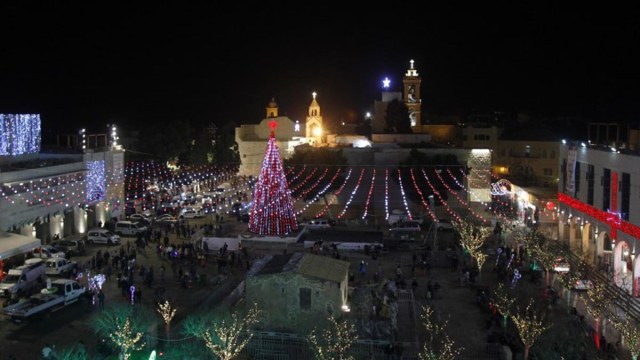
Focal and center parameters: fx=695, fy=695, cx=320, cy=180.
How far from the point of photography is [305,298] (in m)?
17.6

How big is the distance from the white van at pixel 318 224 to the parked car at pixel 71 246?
1064 centimetres

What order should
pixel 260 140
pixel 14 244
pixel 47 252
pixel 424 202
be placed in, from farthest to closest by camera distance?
pixel 260 140, pixel 424 202, pixel 47 252, pixel 14 244

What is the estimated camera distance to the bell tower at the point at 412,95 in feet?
194

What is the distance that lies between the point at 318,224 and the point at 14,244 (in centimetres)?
1497

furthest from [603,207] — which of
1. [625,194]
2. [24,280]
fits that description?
[24,280]

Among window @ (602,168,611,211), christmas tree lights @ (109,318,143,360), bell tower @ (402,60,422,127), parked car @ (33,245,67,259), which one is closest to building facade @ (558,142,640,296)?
Result: window @ (602,168,611,211)

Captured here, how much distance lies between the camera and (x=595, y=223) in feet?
84.2

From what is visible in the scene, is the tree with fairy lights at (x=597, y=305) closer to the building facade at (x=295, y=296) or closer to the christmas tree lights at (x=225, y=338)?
the building facade at (x=295, y=296)

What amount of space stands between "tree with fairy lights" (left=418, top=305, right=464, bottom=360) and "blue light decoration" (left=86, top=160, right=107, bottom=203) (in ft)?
62.6

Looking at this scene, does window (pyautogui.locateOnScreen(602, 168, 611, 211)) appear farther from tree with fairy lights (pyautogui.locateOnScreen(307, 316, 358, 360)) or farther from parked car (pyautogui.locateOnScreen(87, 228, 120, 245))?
parked car (pyautogui.locateOnScreen(87, 228, 120, 245))

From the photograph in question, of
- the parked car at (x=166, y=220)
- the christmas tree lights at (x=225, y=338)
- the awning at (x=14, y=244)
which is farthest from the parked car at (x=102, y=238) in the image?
the christmas tree lights at (x=225, y=338)

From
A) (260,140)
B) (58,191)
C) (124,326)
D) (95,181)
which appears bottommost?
(124,326)

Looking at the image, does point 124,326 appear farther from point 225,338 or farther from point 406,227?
point 406,227

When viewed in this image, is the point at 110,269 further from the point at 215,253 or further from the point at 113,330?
the point at 113,330
